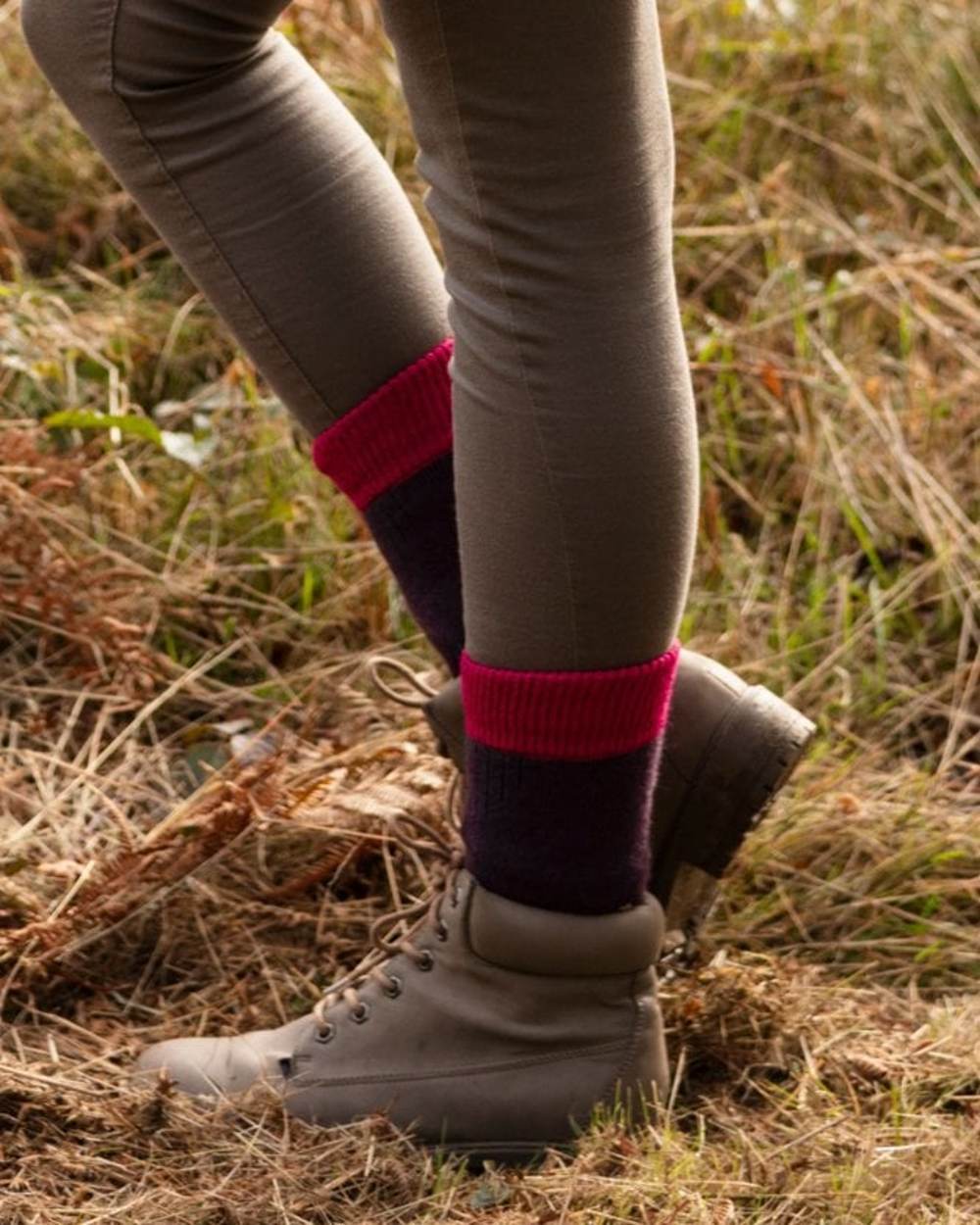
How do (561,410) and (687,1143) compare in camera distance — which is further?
(687,1143)

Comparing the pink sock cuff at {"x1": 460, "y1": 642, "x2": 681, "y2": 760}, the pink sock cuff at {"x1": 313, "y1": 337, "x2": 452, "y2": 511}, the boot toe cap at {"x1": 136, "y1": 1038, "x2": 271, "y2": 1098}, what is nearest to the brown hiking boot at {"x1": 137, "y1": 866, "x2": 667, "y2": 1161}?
the boot toe cap at {"x1": 136, "y1": 1038, "x2": 271, "y2": 1098}

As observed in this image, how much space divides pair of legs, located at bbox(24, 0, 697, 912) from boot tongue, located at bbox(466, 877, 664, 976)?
0.01 m

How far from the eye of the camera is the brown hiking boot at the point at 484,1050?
1252 mm

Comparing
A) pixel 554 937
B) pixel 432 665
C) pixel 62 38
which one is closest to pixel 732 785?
pixel 554 937

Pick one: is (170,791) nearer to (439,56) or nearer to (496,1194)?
(496,1194)

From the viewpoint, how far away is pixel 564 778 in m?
1.18

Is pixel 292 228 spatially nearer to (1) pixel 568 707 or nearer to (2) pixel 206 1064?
(1) pixel 568 707

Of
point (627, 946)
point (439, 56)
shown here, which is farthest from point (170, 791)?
point (439, 56)

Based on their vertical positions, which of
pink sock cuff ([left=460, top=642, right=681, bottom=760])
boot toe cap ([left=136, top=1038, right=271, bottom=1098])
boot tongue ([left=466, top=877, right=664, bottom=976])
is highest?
pink sock cuff ([left=460, top=642, right=681, bottom=760])

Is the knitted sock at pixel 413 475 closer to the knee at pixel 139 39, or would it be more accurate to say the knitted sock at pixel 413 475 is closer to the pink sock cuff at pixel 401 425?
the pink sock cuff at pixel 401 425

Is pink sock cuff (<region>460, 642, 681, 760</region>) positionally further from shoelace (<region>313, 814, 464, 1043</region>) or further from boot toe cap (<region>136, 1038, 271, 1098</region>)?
boot toe cap (<region>136, 1038, 271, 1098</region>)

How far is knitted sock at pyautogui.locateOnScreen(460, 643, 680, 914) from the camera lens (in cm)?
115

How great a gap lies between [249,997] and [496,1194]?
319 millimetres

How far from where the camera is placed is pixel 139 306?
2266 millimetres
